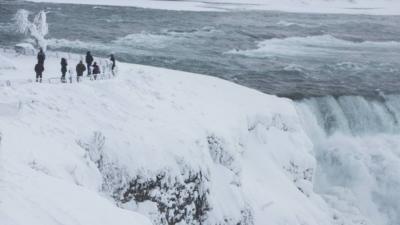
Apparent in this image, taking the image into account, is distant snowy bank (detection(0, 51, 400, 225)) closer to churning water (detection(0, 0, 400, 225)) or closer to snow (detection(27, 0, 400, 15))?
churning water (detection(0, 0, 400, 225))

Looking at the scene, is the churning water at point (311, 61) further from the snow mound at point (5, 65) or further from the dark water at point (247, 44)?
the snow mound at point (5, 65)

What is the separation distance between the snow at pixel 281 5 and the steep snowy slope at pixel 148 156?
53264 mm

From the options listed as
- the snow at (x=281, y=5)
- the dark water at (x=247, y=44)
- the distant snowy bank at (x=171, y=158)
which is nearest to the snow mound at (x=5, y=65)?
the distant snowy bank at (x=171, y=158)

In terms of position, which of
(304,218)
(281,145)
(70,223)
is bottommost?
(304,218)

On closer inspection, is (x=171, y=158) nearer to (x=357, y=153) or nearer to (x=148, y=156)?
(x=148, y=156)

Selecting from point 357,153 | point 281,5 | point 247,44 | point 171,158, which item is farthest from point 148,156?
point 281,5

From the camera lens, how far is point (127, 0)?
82438mm

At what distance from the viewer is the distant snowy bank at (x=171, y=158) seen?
37.0 ft

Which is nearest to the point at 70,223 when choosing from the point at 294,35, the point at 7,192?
the point at 7,192

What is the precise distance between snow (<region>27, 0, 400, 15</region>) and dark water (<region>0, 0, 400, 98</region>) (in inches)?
343

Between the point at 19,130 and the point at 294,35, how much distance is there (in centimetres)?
4146

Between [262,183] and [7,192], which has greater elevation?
[7,192]

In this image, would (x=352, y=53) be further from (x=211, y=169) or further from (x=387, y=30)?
(x=211, y=169)

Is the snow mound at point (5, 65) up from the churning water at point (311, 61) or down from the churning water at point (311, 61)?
up
